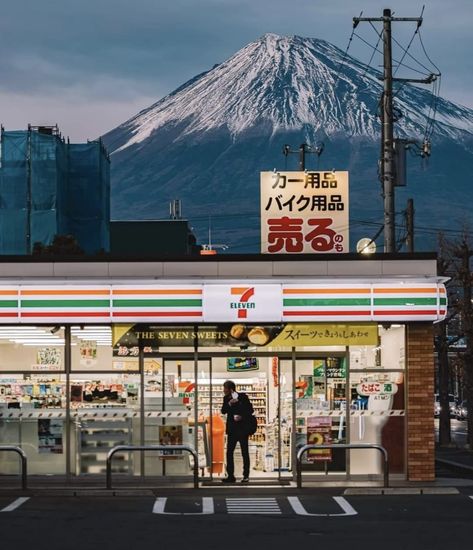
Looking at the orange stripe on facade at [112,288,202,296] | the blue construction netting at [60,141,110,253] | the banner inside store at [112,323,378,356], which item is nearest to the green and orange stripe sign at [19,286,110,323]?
the orange stripe on facade at [112,288,202,296]

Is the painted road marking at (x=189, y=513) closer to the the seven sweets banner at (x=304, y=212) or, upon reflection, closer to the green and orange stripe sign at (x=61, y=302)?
the green and orange stripe sign at (x=61, y=302)

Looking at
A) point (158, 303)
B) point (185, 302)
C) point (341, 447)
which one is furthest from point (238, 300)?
point (341, 447)

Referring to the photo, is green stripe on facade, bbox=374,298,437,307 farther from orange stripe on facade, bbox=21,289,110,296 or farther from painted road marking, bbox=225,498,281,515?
painted road marking, bbox=225,498,281,515

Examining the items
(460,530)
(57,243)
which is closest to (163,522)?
(460,530)

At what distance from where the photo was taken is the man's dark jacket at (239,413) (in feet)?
83.8

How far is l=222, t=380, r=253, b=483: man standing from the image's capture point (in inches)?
1005

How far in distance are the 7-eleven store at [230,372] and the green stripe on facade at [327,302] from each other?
29 millimetres

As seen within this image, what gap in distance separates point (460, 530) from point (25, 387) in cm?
1125

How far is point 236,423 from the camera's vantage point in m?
25.5

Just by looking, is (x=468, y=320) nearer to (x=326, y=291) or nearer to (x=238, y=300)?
(x=326, y=291)

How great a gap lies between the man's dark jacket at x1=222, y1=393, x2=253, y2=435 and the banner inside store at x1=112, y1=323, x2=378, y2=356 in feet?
4.11

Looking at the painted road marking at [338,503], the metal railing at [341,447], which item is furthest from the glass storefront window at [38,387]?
the painted road marking at [338,503]

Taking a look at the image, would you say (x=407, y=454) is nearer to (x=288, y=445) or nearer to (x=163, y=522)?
(x=288, y=445)

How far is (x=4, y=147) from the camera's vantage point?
84.0m
